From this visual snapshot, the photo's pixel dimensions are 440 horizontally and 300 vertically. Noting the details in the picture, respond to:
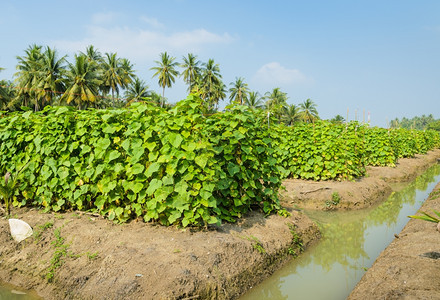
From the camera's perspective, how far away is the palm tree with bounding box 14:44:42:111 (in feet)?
108

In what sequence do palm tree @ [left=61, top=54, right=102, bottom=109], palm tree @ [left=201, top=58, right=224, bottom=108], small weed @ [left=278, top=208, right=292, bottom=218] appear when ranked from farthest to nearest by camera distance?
1. palm tree @ [left=201, top=58, right=224, bottom=108]
2. palm tree @ [left=61, top=54, right=102, bottom=109]
3. small weed @ [left=278, top=208, right=292, bottom=218]

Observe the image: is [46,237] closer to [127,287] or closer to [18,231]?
[18,231]

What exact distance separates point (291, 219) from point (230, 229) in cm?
137

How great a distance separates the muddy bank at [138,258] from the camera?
3.19 meters

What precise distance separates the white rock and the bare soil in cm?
9

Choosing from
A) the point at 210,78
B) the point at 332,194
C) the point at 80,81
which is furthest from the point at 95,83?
the point at 332,194

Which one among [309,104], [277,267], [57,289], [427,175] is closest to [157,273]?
[57,289]

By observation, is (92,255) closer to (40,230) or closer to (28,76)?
(40,230)

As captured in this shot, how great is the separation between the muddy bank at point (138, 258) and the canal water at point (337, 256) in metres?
0.20

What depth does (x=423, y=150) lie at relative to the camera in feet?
72.4

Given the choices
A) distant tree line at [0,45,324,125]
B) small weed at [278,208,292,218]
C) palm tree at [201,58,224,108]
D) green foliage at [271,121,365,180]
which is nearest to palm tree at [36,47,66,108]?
distant tree line at [0,45,324,125]

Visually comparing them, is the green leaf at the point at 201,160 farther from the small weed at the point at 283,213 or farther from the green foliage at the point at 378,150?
the green foliage at the point at 378,150

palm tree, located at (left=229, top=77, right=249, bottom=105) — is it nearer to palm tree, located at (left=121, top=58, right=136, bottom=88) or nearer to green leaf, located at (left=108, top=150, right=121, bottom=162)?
palm tree, located at (left=121, top=58, right=136, bottom=88)

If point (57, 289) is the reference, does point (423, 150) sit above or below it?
above
